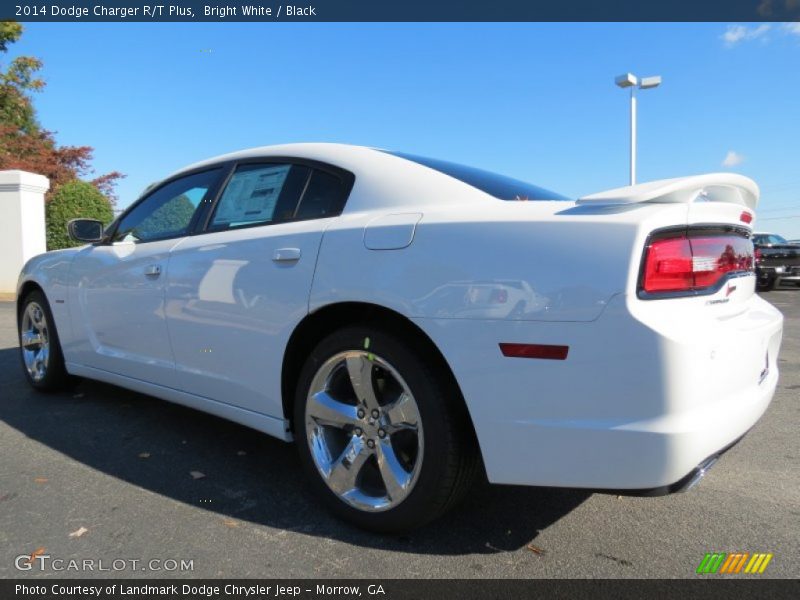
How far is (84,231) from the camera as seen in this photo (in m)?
3.94

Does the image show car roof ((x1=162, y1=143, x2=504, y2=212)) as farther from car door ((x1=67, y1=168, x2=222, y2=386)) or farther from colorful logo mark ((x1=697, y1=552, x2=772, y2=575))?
colorful logo mark ((x1=697, y1=552, x2=772, y2=575))

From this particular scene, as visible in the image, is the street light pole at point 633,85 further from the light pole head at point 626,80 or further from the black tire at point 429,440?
the black tire at point 429,440

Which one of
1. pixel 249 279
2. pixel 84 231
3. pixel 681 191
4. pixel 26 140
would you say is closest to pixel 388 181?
pixel 249 279

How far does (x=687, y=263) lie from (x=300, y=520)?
1781mm

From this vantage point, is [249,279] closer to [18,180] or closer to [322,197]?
Result: [322,197]

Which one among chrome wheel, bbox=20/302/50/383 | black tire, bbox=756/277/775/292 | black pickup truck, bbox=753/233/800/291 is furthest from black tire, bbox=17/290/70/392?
black tire, bbox=756/277/775/292

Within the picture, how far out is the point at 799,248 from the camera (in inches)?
583

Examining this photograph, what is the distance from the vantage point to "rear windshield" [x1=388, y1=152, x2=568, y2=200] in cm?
252

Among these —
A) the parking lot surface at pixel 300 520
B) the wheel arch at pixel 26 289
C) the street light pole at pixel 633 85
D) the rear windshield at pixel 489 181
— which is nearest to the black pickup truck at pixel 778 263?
the street light pole at pixel 633 85

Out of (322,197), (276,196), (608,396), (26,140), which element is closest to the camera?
(608,396)

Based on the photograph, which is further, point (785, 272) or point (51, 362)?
point (785, 272)

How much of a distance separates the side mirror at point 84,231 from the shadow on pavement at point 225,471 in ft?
3.85
